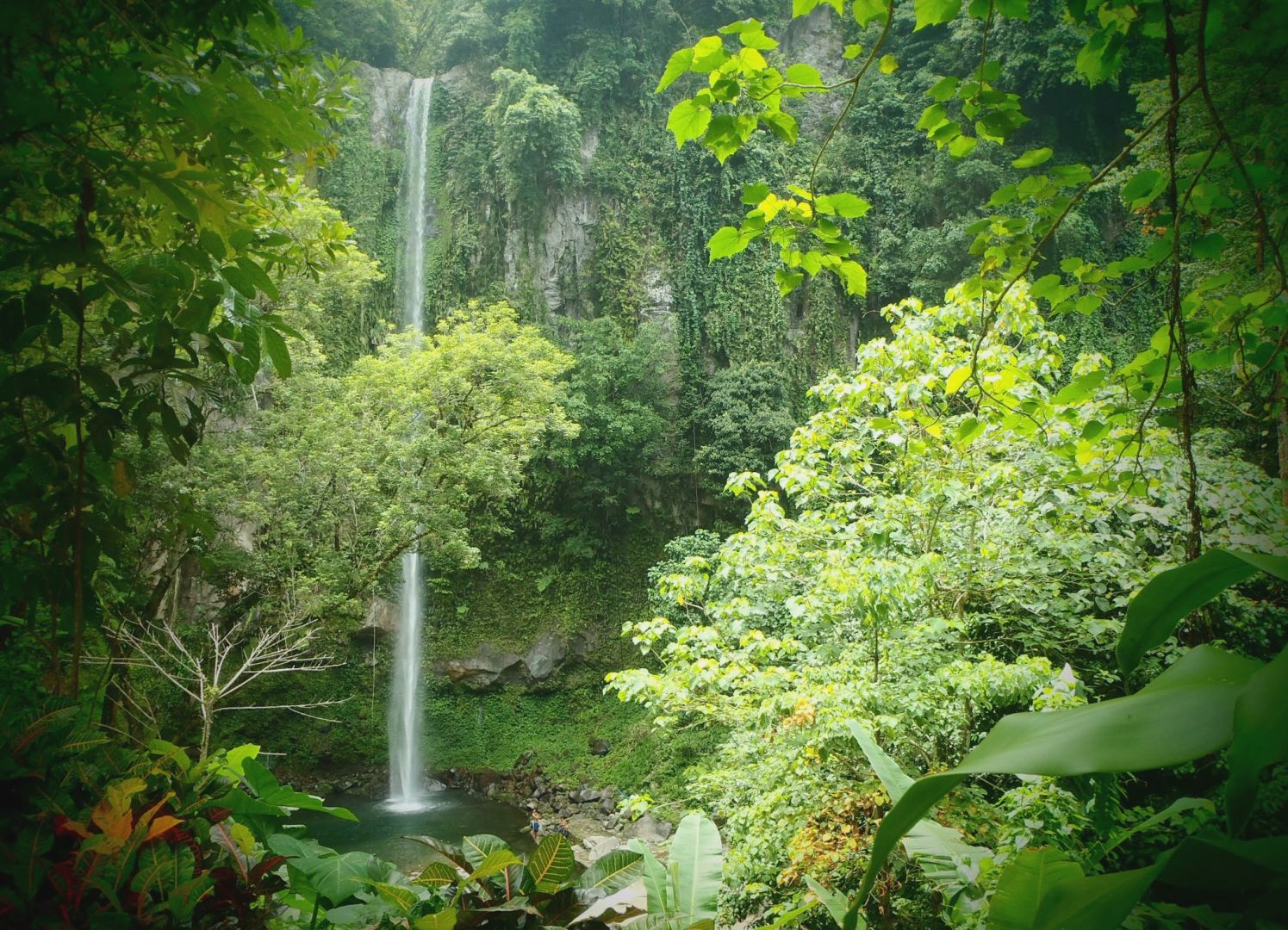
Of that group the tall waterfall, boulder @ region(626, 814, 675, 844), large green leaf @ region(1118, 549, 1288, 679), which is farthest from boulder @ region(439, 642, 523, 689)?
large green leaf @ region(1118, 549, 1288, 679)

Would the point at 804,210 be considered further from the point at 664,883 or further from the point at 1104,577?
the point at 1104,577

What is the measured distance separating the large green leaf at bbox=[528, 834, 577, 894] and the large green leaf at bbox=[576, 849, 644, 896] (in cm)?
5

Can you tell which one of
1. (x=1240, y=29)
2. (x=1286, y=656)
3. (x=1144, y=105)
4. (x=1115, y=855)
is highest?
(x=1144, y=105)

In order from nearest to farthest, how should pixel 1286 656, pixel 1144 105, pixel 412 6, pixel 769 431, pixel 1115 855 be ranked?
pixel 1286 656 → pixel 1115 855 → pixel 1144 105 → pixel 769 431 → pixel 412 6

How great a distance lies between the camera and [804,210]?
1.11 meters

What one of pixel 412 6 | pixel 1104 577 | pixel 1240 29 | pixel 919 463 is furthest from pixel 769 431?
pixel 412 6

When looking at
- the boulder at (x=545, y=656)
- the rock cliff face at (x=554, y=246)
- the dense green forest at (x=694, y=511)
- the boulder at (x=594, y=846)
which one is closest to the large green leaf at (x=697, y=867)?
the dense green forest at (x=694, y=511)

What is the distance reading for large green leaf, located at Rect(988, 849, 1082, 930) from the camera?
2.19 feet

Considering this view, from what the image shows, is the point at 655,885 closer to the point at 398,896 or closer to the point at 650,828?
the point at 398,896

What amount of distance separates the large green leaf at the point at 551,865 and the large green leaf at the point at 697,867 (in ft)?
0.60

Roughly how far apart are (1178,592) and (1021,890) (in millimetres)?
424

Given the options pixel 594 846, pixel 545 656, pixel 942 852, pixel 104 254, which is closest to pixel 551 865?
pixel 942 852

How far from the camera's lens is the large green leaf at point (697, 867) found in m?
1.04

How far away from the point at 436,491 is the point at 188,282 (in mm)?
6498
